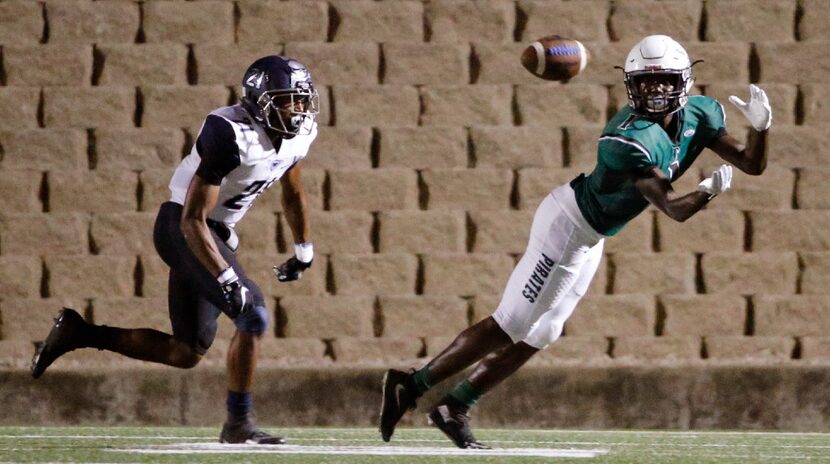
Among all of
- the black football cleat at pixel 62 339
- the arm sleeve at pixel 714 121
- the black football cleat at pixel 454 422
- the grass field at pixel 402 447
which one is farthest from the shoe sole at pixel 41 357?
the arm sleeve at pixel 714 121

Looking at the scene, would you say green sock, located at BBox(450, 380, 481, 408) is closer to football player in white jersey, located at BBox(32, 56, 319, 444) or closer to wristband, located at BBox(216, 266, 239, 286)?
football player in white jersey, located at BBox(32, 56, 319, 444)

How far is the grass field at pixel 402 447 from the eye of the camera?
514 cm

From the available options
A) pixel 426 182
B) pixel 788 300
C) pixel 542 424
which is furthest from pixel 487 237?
pixel 788 300

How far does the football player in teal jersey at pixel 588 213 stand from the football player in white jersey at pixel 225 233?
510 millimetres

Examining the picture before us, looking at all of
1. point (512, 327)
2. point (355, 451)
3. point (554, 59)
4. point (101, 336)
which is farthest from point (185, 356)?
point (554, 59)

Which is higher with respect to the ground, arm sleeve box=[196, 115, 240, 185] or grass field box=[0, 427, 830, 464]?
arm sleeve box=[196, 115, 240, 185]

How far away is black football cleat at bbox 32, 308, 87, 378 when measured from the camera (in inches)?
230

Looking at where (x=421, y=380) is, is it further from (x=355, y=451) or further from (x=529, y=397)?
(x=529, y=397)

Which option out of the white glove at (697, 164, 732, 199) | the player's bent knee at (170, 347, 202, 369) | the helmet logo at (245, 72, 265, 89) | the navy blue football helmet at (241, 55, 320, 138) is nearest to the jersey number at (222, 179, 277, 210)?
the navy blue football helmet at (241, 55, 320, 138)

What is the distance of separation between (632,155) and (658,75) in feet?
1.15

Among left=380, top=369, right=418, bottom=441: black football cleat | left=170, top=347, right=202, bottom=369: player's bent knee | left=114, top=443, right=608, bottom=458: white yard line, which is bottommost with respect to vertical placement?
left=114, top=443, right=608, bottom=458: white yard line

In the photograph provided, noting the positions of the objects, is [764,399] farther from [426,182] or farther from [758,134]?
[758,134]

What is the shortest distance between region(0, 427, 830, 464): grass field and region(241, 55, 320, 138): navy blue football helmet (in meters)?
1.08

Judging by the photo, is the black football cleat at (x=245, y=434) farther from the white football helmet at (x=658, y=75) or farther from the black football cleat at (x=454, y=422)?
the white football helmet at (x=658, y=75)
